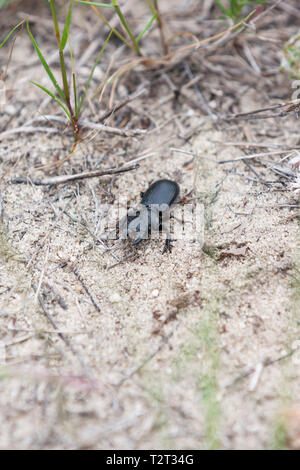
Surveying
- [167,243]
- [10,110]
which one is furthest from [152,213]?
[10,110]

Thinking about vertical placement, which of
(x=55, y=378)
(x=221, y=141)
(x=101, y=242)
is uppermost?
(x=221, y=141)

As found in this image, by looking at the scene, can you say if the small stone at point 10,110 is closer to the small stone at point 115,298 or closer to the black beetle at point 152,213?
the black beetle at point 152,213

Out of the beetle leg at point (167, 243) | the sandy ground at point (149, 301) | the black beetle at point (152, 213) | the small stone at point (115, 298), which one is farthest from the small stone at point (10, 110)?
the small stone at point (115, 298)

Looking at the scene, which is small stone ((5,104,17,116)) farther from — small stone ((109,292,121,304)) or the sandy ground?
small stone ((109,292,121,304))

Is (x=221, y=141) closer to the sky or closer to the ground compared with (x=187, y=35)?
closer to the ground

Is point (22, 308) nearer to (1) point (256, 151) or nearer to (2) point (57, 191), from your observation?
(2) point (57, 191)

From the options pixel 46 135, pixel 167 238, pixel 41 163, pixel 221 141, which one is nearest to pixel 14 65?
pixel 46 135
